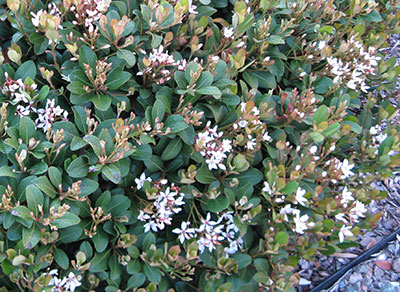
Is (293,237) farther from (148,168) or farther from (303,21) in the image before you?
(303,21)

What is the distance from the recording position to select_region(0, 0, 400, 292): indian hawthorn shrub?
143 cm

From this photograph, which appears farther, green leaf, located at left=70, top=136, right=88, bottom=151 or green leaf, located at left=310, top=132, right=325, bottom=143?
green leaf, located at left=310, top=132, right=325, bottom=143

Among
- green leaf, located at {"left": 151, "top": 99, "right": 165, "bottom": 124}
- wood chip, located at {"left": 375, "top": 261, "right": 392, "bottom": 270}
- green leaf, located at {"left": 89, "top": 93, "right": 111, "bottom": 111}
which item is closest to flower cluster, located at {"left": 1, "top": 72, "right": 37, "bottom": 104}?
green leaf, located at {"left": 89, "top": 93, "right": 111, "bottom": 111}

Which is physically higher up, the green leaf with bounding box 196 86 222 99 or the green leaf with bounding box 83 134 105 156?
the green leaf with bounding box 196 86 222 99

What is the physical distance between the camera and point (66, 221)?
1.35 metres

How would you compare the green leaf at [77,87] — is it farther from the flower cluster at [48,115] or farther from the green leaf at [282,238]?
the green leaf at [282,238]

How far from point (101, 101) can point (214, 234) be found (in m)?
0.65

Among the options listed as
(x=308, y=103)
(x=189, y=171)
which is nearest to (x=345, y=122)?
(x=308, y=103)

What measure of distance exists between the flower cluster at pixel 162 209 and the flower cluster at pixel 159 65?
1.36 ft

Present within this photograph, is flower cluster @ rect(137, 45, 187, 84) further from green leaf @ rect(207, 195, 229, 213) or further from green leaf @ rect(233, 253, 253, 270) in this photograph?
green leaf @ rect(233, 253, 253, 270)

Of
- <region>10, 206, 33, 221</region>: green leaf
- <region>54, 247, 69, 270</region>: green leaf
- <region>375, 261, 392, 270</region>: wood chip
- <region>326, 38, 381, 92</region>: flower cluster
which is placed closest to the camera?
<region>10, 206, 33, 221</region>: green leaf

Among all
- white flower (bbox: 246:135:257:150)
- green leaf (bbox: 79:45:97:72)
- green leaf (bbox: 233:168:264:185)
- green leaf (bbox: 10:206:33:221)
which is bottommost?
green leaf (bbox: 233:168:264:185)

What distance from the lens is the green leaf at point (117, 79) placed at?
5.06ft

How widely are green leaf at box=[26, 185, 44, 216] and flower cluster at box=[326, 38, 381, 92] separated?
139 centimetres
